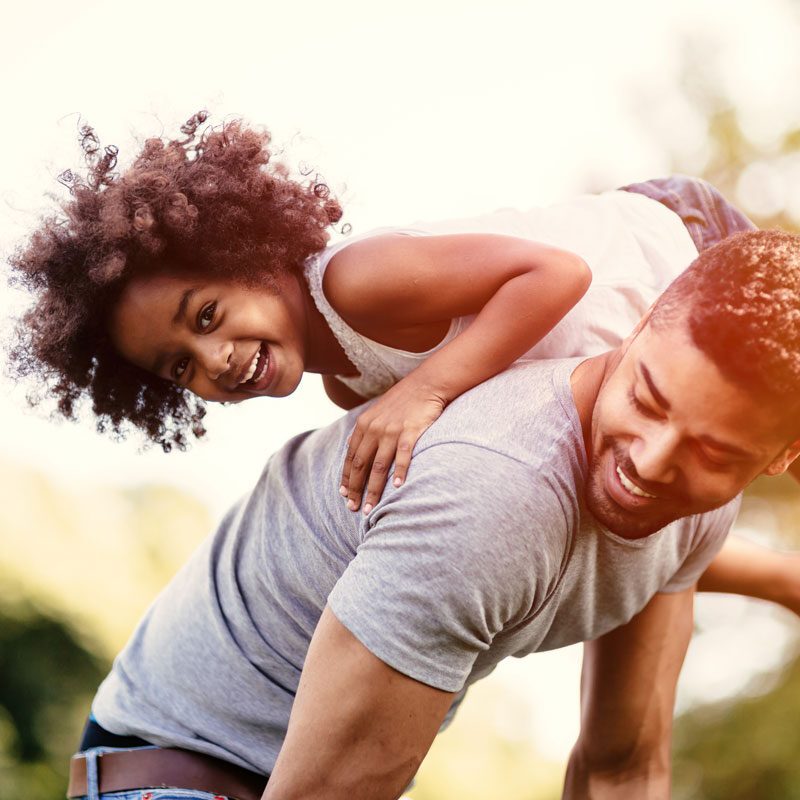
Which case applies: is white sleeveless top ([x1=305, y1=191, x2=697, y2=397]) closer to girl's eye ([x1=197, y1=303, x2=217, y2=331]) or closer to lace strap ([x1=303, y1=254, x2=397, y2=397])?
lace strap ([x1=303, y1=254, x2=397, y2=397])

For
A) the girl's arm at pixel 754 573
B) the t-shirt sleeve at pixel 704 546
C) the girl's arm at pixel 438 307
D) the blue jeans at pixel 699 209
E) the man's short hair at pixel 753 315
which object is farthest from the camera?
the girl's arm at pixel 754 573

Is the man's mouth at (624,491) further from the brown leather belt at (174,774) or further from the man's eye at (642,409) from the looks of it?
the brown leather belt at (174,774)

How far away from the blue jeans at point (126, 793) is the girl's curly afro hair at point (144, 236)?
70cm

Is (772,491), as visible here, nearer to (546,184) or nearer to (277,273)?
(546,184)

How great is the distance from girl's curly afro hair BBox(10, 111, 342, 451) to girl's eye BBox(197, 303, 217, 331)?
61 mm

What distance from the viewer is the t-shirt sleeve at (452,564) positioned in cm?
121

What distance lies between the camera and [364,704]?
1.25m

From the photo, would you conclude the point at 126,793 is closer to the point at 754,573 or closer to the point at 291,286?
the point at 291,286

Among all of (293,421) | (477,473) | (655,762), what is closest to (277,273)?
(477,473)

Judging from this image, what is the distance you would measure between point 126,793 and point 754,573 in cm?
129

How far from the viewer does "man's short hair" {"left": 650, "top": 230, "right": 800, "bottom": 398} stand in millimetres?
1193

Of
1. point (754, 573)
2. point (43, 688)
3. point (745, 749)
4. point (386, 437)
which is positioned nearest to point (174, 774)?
point (386, 437)

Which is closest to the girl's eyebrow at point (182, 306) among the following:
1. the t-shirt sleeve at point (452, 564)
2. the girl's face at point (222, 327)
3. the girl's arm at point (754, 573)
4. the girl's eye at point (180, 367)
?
the girl's face at point (222, 327)

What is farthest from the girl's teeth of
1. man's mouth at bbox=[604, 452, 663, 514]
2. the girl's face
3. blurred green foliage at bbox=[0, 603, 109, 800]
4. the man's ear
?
blurred green foliage at bbox=[0, 603, 109, 800]
